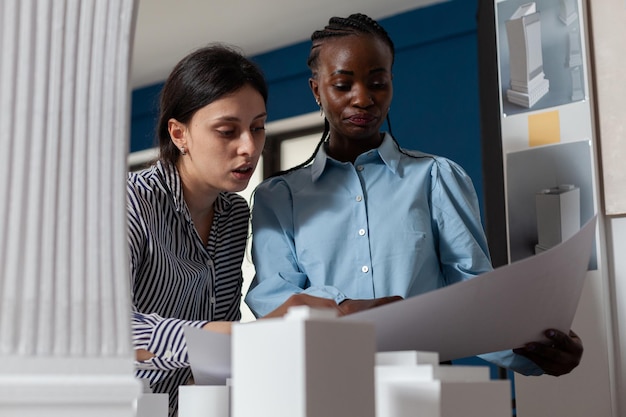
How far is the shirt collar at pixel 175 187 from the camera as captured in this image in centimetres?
119

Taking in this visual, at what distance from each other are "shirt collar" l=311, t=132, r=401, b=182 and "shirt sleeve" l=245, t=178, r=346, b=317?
58mm

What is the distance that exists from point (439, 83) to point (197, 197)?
2088mm

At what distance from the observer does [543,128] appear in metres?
1.76

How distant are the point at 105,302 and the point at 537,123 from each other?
5.20 ft

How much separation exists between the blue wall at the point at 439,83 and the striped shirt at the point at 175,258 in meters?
1.84

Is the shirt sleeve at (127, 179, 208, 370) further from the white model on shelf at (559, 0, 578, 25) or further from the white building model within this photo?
the white model on shelf at (559, 0, 578, 25)

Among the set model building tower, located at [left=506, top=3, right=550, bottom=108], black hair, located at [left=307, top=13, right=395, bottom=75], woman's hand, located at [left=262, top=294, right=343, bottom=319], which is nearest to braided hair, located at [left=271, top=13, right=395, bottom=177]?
black hair, located at [left=307, top=13, right=395, bottom=75]

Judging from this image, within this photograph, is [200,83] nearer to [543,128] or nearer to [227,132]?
[227,132]

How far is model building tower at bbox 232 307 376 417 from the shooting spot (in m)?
0.32

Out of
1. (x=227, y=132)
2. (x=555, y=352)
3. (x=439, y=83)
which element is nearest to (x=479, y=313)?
(x=555, y=352)

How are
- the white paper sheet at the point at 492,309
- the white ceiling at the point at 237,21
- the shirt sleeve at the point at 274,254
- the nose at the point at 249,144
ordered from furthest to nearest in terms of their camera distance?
the white ceiling at the point at 237,21 → the nose at the point at 249,144 → the shirt sleeve at the point at 274,254 → the white paper sheet at the point at 492,309

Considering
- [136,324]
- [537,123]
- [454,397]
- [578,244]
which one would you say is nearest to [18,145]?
[454,397]

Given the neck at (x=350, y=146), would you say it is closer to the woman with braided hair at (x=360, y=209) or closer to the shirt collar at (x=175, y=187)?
the woman with braided hair at (x=360, y=209)

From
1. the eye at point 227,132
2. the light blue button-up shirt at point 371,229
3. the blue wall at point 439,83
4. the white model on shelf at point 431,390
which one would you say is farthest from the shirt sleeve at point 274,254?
the blue wall at point 439,83
